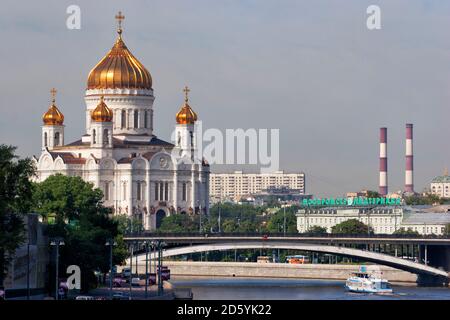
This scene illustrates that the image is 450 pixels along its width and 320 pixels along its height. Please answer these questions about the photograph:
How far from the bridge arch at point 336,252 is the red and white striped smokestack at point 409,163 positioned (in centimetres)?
9328

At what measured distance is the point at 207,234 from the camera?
89.9m

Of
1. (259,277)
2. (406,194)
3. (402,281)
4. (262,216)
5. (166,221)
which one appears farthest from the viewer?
(406,194)

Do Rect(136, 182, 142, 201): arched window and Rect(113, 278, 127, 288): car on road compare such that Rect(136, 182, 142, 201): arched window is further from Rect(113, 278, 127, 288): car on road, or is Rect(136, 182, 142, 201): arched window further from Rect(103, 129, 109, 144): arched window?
Rect(113, 278, 127, 288): car on road

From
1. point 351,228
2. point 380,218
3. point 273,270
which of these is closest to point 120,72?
point 351,228

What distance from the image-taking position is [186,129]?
434 feet

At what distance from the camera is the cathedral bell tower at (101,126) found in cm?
12625

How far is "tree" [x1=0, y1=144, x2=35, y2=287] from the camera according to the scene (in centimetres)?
4003

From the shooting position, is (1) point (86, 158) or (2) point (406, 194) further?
(2) point (406, 194)

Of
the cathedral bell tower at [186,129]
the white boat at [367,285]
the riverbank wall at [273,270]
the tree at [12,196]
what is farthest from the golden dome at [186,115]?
the tree at [12,196]

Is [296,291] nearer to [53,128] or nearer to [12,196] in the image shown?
[12,196]
